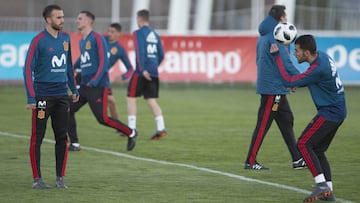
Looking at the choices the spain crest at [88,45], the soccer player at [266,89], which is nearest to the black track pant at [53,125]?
the soccer player at [266,89]

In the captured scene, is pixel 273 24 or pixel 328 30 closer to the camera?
pixel 273 24

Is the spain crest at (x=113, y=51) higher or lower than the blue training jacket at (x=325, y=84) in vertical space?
lower

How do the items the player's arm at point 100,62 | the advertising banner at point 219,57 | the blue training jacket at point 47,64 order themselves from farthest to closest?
the advertising banner at point 219,57
the player's arm at point 100,62
the blue training jacket at point 47,64

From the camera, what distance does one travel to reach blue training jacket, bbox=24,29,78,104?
11.1 m

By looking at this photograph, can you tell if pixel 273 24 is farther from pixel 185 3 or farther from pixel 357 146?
pixel 185 3

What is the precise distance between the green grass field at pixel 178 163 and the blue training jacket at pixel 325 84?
0.98 metres

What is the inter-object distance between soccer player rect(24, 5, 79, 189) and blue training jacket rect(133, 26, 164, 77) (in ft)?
18.6

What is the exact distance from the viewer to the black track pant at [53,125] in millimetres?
11141

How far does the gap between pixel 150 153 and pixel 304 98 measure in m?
13.1

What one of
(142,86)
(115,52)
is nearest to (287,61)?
(142,86)

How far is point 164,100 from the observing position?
25609mm

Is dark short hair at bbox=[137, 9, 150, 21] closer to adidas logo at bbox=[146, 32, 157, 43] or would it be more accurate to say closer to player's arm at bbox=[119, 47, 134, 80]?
adidas logo at bbox=[146, 32, 157, 43]

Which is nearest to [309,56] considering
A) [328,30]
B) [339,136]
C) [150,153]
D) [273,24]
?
[273,24]

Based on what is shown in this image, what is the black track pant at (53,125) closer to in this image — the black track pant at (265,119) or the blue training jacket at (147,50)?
the black track pant at (265,119)
